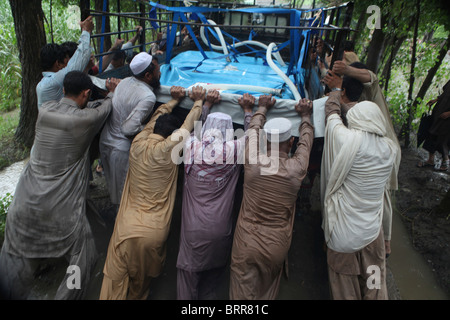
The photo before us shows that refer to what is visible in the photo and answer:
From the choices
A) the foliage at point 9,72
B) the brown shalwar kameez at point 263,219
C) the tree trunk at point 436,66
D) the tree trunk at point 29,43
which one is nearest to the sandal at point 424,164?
the tree trunk at point 436,66

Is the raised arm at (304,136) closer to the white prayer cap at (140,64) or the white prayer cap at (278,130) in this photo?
the white prayer cap at (278,130)

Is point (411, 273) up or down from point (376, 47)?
down

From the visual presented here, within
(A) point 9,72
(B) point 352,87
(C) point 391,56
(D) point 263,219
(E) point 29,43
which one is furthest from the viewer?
(A) point 9,72

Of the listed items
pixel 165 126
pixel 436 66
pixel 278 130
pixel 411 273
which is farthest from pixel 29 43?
pixel 436 66

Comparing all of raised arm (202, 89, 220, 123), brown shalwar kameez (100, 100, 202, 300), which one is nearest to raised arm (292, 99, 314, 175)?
raised arm (202, 89, 220, 123)

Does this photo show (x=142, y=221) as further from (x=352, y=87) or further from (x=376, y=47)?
(x=376, y=47)

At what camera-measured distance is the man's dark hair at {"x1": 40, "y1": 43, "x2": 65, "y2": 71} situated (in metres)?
3.08

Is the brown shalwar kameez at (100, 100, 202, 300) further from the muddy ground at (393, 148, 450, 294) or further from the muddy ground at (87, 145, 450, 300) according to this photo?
the muddy ground at (393, 148, 450, 294)

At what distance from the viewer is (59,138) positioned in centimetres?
252

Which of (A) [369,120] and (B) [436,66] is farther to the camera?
(B) [436,66]

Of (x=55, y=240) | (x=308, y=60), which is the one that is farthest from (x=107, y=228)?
(x=308, y=60)

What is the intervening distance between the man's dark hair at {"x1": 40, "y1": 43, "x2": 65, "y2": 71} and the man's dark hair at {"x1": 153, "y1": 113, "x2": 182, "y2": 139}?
1424 millimetres

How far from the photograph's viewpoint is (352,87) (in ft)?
9.36

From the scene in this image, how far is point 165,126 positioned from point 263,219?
1194 mm
